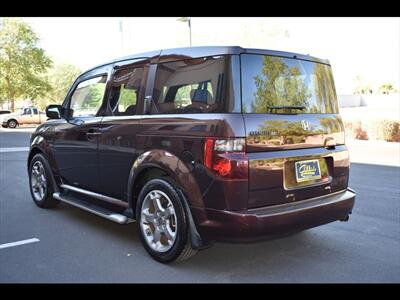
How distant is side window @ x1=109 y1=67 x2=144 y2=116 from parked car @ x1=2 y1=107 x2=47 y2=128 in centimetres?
2836

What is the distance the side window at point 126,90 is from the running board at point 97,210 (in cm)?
106

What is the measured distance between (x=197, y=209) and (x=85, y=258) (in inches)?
51.1

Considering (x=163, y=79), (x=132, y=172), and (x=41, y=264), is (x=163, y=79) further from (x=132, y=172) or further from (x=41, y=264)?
(x=41, y=264)

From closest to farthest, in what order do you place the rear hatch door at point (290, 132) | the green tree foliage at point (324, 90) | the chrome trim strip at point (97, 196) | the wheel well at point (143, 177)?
the rear hatch door at point (290, 132), the wheel well at point (143, 177), the green tree foliage at point (324, 90), the chrome trim strip at point (97, 196)

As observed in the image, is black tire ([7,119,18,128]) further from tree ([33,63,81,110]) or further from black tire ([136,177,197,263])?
black tire ([136,177,197,263])

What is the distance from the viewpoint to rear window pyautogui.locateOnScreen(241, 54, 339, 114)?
10.7 feet

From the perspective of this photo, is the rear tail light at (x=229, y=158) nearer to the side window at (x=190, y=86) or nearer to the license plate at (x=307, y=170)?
the side window at (x=190, y=86)

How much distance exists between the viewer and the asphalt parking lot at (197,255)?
340cm

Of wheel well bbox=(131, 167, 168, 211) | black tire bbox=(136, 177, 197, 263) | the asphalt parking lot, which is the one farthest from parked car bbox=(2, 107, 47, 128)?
black tire bbox=(136, 177, 197, 263)

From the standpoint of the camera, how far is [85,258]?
3789 mm

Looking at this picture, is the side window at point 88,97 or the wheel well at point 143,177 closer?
the wheel well at point 143,177

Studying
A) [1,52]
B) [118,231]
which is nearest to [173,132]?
[118,231]

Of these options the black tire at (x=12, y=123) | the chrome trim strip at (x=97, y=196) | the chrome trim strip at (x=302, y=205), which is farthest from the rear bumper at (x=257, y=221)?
the black tire at (x=12, y=123)

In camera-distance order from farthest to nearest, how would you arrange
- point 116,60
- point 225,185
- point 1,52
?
point 1,52 → point 116,60 → point 225,185
